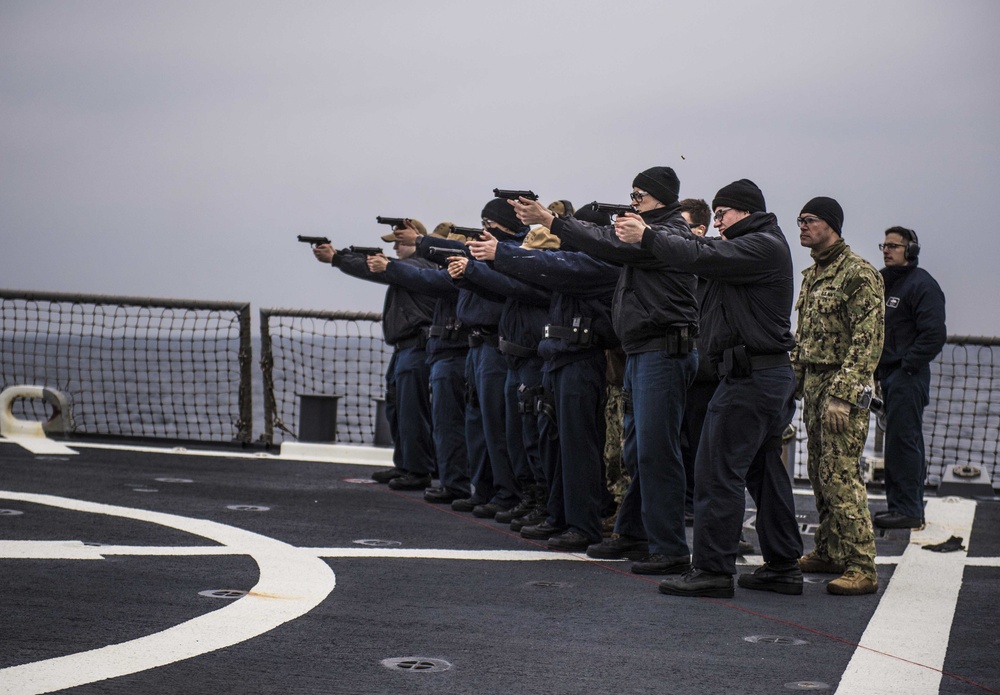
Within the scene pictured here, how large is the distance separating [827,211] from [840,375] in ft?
2.88

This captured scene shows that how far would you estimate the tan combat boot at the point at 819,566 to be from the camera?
6297 millimetres

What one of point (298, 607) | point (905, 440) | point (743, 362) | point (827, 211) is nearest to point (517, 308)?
point (827, 211)

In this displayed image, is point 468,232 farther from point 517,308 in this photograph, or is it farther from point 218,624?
point 218,624

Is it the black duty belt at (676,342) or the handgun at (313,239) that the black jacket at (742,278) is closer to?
the black duty belt at (676,342)

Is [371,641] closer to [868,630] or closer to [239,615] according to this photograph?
[239,615]

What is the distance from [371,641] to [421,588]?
999 millimetres

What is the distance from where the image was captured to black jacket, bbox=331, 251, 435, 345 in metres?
8.95

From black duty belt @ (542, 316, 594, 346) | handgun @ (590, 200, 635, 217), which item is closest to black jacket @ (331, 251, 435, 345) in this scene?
black duty belt @ (542, 316, 594, 346)

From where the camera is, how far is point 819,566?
20.7 ft

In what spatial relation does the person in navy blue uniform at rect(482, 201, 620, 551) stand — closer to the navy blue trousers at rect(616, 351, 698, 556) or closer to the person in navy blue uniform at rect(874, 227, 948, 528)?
the navy blue trousers at rect(616, 351, 698, 556)

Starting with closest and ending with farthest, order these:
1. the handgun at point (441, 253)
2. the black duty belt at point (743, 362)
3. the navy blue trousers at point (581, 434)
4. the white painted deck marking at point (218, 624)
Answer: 1. the white painted deck marking at point (218, 624)
2. the black duty belt at point (743, 362)
3. the navy blue trousers at point (581, 434)
4. the handgun at point (441, 253)

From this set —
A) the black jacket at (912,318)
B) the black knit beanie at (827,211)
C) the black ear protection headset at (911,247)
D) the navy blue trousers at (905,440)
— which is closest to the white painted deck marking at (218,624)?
the black knit beanie at (827,211)

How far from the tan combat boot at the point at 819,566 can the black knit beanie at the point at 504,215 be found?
258 cm

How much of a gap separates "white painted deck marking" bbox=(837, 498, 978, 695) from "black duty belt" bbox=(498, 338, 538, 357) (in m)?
2.27
